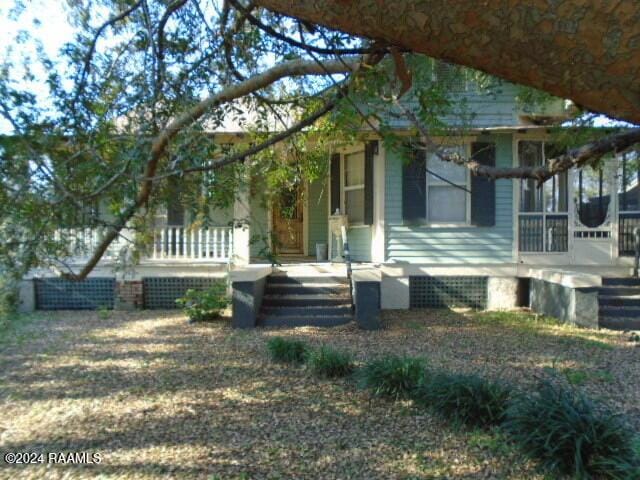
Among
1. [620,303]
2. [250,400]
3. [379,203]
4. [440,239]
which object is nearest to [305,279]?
A: [379,203]

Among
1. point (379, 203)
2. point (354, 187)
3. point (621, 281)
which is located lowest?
point (621, 281)

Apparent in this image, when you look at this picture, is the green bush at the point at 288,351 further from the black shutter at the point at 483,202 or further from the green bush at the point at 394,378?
the black shutter at the point at 483,202

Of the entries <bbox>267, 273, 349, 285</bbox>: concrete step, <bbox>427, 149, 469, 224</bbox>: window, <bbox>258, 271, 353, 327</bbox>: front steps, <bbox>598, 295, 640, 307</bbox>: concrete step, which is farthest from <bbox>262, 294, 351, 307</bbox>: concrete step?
<bbox>598, 295, 640, 307</bbox>: concrete step

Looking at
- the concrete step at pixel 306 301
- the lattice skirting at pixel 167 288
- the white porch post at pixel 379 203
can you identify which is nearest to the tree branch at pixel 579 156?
the concrete step at pixel 306 301

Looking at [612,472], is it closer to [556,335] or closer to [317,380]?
[317,380]

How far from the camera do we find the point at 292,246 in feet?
46.2

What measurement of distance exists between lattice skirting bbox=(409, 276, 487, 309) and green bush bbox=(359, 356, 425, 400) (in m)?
5.84

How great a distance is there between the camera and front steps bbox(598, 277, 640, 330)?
345 inches

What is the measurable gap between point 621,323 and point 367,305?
433cm

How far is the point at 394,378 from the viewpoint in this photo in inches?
196

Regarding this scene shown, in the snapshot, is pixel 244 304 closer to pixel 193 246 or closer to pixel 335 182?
pixel 193 246

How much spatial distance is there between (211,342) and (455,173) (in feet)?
20.7

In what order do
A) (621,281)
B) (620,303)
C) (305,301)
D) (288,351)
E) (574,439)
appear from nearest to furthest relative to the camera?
(574,439)
(288,351)
(305,301)
(620,303)
(621,281)

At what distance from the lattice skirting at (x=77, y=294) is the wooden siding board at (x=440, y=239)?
6022 mm
